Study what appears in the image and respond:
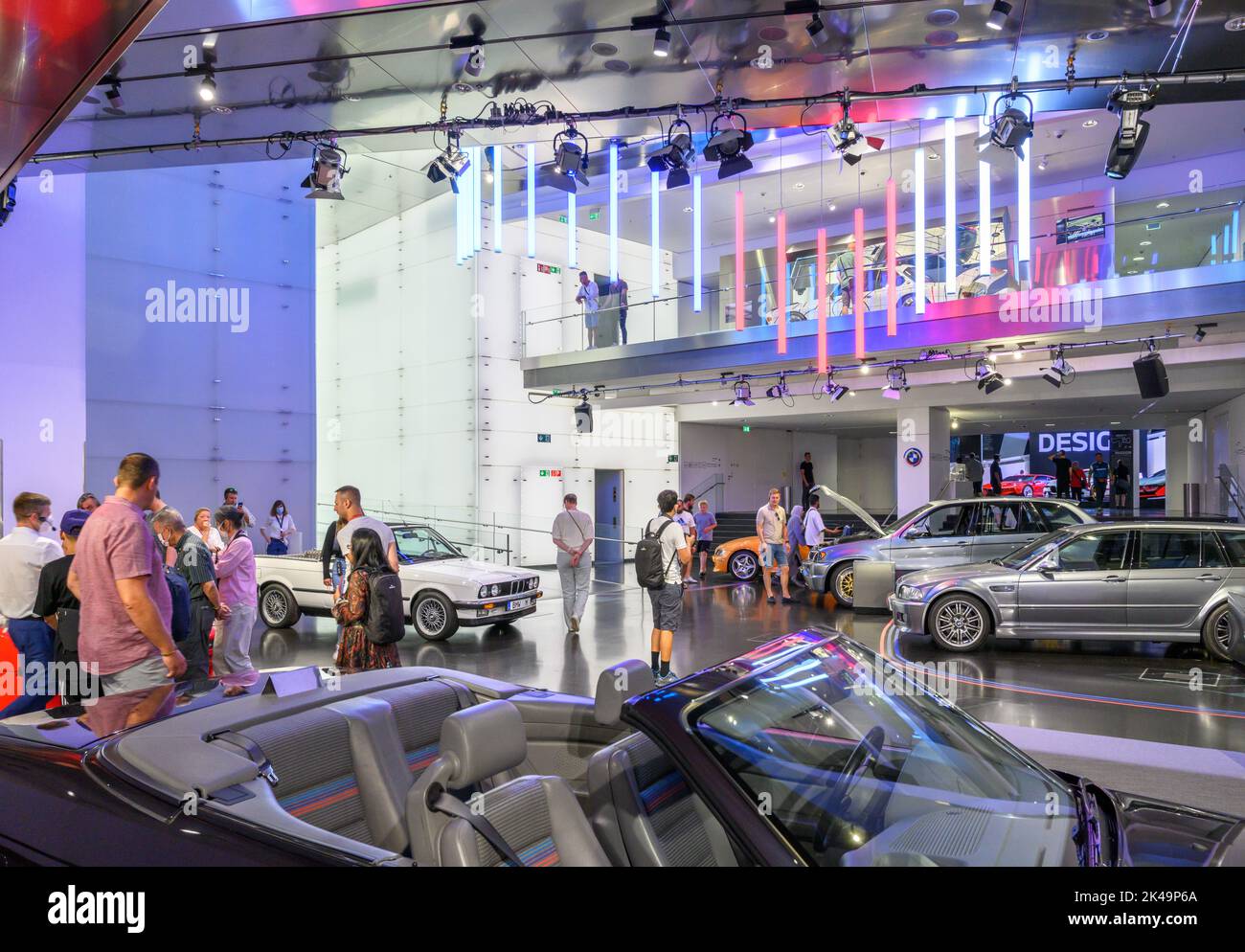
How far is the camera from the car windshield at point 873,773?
1988 millimetres

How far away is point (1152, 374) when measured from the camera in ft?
45.5

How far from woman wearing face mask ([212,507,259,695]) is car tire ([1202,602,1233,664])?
9419mm

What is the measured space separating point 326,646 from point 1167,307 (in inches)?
538

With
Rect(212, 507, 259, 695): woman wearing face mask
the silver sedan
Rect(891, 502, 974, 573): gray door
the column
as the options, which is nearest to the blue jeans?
Rect(212, 507, 259, 695): woman wearing face mask

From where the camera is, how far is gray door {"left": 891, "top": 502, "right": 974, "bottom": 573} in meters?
12.6

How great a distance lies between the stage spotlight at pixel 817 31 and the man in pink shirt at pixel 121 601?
250 inches

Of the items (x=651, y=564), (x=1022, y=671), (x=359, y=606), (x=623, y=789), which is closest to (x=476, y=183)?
(x=651, y=564)

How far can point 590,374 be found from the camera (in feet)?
64.3

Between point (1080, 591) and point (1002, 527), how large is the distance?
3.55 m

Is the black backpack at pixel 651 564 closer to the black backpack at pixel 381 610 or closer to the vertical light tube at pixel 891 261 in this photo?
the black backpack at pixel 381 610

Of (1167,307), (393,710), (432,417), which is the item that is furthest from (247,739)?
(432,417)

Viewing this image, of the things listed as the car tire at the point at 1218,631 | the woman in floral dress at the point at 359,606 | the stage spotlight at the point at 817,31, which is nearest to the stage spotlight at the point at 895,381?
the car tire at the point at 1218,631

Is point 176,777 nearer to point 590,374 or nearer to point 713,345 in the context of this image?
point 713,345

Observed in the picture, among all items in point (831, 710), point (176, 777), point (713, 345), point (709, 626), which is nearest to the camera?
point (176, 777)
